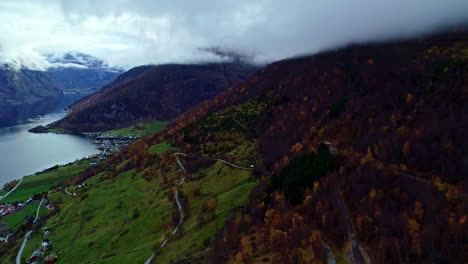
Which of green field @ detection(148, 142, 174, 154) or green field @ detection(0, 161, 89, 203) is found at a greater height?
green field @ detection(148, 142, 174, 154)

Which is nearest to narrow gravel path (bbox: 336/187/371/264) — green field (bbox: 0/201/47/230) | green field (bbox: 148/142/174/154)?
green field (bbox: 148/142/174/154)

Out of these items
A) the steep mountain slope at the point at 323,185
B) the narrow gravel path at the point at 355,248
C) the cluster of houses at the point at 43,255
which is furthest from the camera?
the cluster of houses at the point at 43,255

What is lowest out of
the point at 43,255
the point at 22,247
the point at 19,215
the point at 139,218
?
the point at 22,247

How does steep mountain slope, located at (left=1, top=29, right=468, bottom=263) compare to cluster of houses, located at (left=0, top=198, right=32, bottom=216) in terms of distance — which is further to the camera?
cluster of houses, located at (left=0, top=198, right=32, bottom=216)

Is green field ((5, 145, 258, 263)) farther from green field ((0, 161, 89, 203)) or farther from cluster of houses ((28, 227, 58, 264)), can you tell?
green field ((0, 161, 89, 203))

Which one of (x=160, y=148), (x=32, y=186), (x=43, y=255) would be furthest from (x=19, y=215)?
(x=160, y=148)

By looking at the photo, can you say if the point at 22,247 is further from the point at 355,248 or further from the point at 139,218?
the point at 355,248

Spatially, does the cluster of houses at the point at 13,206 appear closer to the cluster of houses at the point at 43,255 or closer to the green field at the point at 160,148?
the cluster of houses at the point at 43,255

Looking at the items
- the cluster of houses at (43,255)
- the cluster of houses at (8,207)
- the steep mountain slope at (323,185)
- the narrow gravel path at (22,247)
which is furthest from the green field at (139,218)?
the cluster of houses at (8,207)

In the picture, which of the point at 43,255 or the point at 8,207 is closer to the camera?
the point at 43,255
